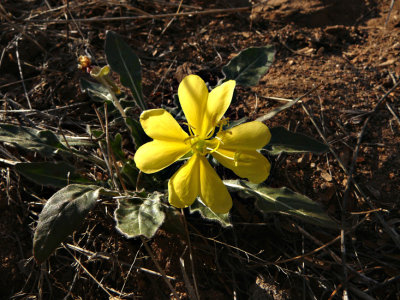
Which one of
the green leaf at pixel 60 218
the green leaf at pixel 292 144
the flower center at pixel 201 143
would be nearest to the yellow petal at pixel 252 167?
the flower center at pixel 201 143

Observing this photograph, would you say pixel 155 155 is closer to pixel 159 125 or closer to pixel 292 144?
pixel 159 125

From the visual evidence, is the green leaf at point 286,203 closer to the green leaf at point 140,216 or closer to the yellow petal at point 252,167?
the yellow petal at point 252,167

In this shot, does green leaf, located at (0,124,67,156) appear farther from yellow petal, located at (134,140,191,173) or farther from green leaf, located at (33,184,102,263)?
yellow petal, located at (134,140,191,173)

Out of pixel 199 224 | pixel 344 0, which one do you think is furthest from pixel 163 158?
pixel 344 0

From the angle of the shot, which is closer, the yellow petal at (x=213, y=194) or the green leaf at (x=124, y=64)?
the yellow petal at (x=213, y=194)

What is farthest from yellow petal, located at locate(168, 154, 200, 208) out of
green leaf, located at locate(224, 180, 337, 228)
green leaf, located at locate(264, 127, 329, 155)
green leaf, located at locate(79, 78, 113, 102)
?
green leaf, located at locate(79, 78, 113, 102)

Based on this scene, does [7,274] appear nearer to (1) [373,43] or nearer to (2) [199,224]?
(2) [199,224]

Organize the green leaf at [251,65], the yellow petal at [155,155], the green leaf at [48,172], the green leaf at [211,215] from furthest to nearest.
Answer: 1. the green leaf at [251,65]
2. the green leaf at [48,172]
3. the green leaf at [211,215]
4. the yellow petal at [155,155]

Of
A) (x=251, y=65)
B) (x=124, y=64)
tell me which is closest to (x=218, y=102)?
(x=251, y=65)
